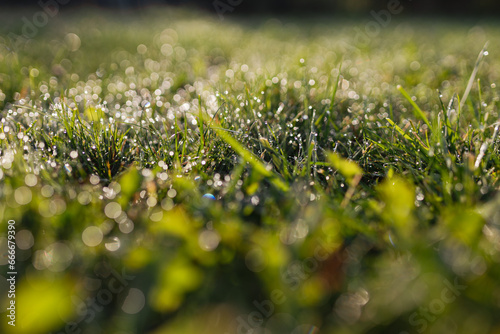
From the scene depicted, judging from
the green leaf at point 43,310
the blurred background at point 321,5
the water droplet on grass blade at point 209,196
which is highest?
the blurred background at point 321,5

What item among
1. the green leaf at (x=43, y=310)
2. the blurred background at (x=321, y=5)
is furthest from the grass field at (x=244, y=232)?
the blurred background at (x=321, y=5)

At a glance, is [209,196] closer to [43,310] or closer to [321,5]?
[43,310]

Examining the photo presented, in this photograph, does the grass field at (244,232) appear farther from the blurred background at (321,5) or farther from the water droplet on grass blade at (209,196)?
the blurred background at (321,5)

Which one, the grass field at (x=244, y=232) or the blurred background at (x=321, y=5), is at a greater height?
the blurred background at (x=321, y=5)

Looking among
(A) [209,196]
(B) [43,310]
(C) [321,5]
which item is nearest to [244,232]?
(A) [209,196]

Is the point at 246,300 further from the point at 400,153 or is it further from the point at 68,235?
the point at 400,153

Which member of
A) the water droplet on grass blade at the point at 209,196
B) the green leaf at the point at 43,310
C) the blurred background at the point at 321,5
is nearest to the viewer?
the green leaf at the point at 43,310

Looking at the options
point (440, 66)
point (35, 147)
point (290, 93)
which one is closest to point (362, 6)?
point (440, 66)

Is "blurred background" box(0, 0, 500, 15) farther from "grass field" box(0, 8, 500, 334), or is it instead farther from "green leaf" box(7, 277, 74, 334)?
"green leaf" box(7, 277, 74, 334)

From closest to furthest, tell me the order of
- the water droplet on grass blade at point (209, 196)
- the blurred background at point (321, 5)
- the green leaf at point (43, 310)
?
the green leaf at point (43, 310) < the water droplet on grass blade at point (209, 196) < the blurred background at point (321, 5)
